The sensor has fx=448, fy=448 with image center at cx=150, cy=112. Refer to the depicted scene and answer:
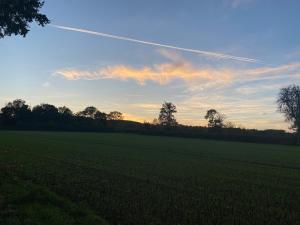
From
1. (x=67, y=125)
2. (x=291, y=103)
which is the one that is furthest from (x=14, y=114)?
(x=291, y=103)

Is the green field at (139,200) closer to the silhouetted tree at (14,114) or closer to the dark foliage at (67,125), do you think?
the dark foliage at (67,125)

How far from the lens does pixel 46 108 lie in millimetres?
187375

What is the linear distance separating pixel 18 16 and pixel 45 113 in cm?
16053

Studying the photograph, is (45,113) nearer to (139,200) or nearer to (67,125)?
(67,125)

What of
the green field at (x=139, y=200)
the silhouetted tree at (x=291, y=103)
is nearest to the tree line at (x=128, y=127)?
the silhouetted tree at (x=291, y=103)

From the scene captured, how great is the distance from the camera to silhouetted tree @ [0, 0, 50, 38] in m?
24.9

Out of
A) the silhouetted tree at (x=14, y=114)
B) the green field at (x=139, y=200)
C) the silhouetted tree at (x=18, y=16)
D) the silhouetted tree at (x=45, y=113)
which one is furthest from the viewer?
the silhouetted tree at (x=45, y=113)

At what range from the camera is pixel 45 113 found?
18250 centimetres

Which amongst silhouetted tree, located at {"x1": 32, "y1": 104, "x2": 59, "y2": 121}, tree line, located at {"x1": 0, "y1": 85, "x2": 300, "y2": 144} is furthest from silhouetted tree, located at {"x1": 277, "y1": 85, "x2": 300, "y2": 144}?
silhouetted tree, located at {"x1": 32, "y1": 104, "x2": 59, "y2": 121}

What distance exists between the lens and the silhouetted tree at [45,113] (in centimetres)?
17950

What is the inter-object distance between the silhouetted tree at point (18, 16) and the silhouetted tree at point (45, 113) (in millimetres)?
155996

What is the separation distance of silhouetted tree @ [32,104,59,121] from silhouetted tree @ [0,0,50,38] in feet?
512

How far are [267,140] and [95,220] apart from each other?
115m

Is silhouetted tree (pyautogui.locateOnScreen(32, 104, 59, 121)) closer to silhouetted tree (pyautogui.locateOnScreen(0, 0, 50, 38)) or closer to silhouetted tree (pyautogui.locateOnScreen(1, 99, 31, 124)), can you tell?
silhouetted tree (pyautogui.locateOnScreen(1, 99, 31, 124))
